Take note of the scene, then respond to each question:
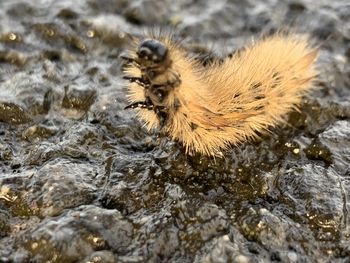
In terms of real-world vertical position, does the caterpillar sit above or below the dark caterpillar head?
below

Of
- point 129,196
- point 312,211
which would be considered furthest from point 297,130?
point 129,196

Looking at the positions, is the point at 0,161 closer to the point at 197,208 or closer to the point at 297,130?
the point at 197,208

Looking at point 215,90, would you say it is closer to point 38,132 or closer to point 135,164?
point 135,164

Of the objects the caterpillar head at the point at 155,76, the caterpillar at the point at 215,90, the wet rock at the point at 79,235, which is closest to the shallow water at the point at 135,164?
the wet rock at the point at 79,235

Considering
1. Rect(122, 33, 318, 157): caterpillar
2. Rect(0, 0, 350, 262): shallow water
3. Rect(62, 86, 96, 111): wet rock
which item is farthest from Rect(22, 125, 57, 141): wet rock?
Rect(122, 33, 318, 157): caterpillar

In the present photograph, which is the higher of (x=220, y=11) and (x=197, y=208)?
(x=220, y=11)

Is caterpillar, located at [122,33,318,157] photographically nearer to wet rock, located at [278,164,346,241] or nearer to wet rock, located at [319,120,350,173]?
wet rock, located at [319,120,350,173]
